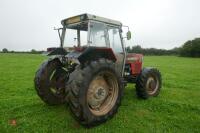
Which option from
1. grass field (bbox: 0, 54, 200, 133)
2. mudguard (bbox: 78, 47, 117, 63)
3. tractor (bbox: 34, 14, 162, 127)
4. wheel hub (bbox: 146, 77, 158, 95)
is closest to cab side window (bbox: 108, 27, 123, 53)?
tractor (bbox: 34, 14, 162, 127)

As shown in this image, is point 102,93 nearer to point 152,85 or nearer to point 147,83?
point 147,83

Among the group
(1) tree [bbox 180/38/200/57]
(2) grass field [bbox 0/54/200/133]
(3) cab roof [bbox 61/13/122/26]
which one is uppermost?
(3) cab roof [bbox 61/13/122/26]

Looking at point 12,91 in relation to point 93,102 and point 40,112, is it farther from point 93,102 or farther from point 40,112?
point 93,102

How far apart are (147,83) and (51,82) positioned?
2.74m

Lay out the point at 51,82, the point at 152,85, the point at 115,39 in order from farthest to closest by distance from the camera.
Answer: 1. the point at 152,85
2. the point at 115,39
3. the point at 51,82

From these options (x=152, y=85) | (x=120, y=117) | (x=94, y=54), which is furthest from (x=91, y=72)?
(x=152, y=85)

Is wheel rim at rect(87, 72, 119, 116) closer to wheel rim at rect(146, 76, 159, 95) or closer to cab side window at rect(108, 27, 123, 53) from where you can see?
cab side window at rect(108, 27, 123, 53)

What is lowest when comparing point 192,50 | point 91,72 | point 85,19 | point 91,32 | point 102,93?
→ point 102,93

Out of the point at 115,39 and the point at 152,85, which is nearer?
the point at 115,39

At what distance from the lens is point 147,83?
6230 mm

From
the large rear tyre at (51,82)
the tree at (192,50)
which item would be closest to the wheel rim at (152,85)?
the large rear tyre at (51,82)

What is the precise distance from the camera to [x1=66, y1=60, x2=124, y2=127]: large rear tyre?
3.79 meters

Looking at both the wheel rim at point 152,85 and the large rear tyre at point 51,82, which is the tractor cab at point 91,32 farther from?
the wheel rim at point 152,85

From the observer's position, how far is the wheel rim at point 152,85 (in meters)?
6.31
